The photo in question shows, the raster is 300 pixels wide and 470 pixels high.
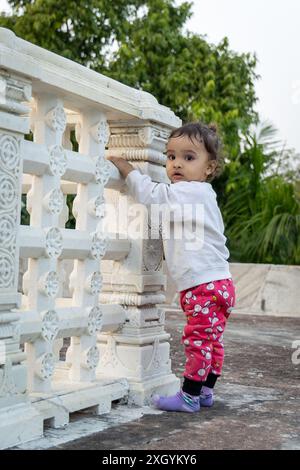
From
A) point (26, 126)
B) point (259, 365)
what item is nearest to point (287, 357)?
point (259, 365)

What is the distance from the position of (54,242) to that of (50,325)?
0.94ft

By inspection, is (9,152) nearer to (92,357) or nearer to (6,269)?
(6,269)

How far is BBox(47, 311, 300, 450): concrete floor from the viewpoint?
244 cm

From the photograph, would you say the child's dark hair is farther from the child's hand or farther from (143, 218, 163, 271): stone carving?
(143, 218, 163, 271): stone carving

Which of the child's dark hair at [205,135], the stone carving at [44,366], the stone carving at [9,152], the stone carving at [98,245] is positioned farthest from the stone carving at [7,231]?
the child's dark hair at [205,135]

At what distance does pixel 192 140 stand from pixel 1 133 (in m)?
1.02

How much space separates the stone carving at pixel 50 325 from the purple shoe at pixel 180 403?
0.59m

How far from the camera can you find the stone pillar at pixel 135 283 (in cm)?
314

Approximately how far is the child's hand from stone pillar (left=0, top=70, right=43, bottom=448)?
764 mm

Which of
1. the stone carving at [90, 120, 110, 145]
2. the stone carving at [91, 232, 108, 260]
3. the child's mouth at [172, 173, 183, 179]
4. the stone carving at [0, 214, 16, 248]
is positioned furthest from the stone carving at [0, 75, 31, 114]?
the child's mouth at [172, 173, 183, 179]

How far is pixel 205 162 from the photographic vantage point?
3.14 metres

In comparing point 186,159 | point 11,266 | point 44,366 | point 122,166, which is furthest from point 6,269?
point 186,159

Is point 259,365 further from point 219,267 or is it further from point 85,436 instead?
point 85,436

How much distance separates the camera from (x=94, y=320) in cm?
291
